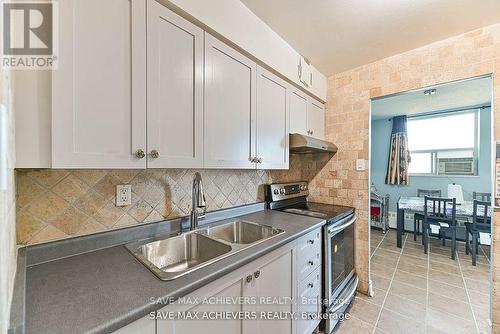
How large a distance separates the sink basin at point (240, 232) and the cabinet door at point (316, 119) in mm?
1206

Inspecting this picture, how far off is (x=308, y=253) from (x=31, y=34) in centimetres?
179

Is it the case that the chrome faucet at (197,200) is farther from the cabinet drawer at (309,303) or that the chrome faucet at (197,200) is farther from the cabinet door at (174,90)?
the cabinet drawer at (309,303)

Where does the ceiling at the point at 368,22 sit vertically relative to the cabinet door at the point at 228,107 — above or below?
above

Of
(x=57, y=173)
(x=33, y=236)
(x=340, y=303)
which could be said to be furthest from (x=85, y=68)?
(x=340, y=303)

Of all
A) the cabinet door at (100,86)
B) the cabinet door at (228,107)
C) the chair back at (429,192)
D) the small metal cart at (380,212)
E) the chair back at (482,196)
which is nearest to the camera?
the cabinet door at (100,86)

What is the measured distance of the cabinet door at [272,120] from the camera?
162cm

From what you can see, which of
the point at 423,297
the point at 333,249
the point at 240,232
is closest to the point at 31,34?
Answer: the point at 240,232

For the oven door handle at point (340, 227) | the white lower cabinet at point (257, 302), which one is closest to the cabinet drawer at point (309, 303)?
the white lower cabinet at point (257, 302)

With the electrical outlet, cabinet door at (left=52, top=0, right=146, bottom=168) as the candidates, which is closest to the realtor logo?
cabinet door at (left=52, top=0, right=146, bottom=168)

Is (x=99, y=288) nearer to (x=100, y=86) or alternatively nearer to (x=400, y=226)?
(x=100, y=86)

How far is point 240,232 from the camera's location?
1.65 metres

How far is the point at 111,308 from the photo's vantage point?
65cm

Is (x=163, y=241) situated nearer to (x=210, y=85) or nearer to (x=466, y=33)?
(x=210, y=85)

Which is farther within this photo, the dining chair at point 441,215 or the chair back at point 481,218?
the dining chair at point 441,215
